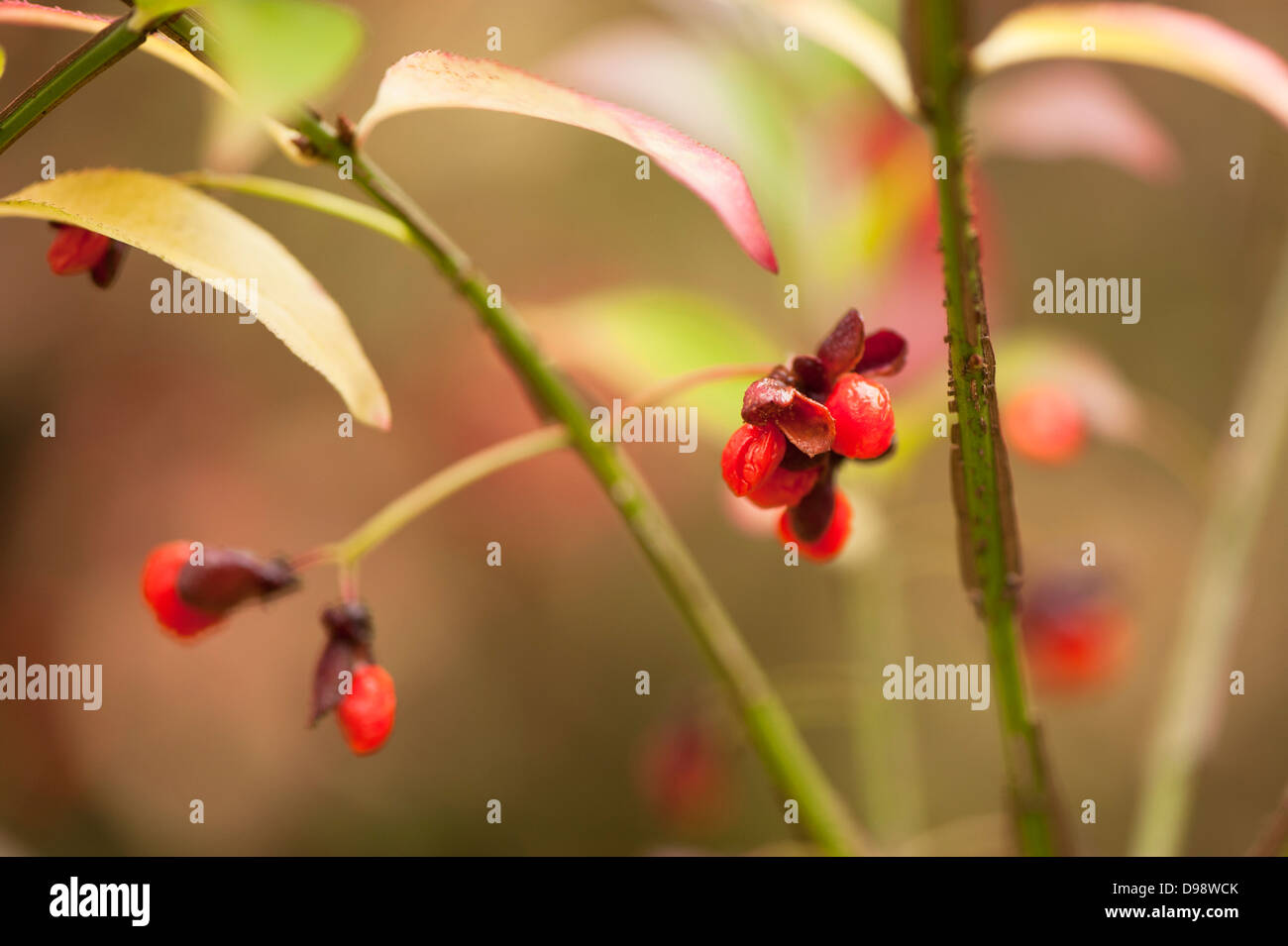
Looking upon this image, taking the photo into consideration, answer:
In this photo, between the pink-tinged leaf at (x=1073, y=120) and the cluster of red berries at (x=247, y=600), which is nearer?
the cluster of red berries at (x=247, y=600)

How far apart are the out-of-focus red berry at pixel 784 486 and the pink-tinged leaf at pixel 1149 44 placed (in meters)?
0.19

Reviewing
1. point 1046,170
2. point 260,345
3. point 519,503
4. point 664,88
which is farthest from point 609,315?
point 1046,170

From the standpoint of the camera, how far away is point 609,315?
2.52ft

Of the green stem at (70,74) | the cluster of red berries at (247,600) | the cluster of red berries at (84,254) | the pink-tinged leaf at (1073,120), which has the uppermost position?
the pink-tinged leaf at (1073,120)

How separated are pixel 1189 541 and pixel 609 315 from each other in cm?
109

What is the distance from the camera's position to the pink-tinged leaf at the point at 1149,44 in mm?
433

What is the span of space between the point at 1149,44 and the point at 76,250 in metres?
0.43

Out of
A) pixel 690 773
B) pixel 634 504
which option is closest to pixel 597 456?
pixel 634 504

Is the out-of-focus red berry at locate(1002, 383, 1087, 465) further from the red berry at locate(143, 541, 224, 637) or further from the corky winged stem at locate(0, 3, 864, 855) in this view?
the red berry at locate(143, 541, 224, 637)

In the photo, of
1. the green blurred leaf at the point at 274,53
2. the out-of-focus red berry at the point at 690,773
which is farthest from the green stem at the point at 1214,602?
the green blurred leaf at the point at 274,53

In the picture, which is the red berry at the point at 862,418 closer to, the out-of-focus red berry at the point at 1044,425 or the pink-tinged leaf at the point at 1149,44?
the pink-tinged leaf at the point at 1149,44

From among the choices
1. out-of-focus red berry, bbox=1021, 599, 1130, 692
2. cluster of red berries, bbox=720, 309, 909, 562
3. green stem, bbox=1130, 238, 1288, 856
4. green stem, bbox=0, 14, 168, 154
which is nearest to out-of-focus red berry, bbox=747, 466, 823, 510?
cluster of red berries, bbox=720, 309, 909, 562

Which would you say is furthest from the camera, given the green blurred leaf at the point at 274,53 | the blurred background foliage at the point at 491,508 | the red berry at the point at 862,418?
the blurred background foliage at the point at 491,508

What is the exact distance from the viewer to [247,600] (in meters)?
0.43
